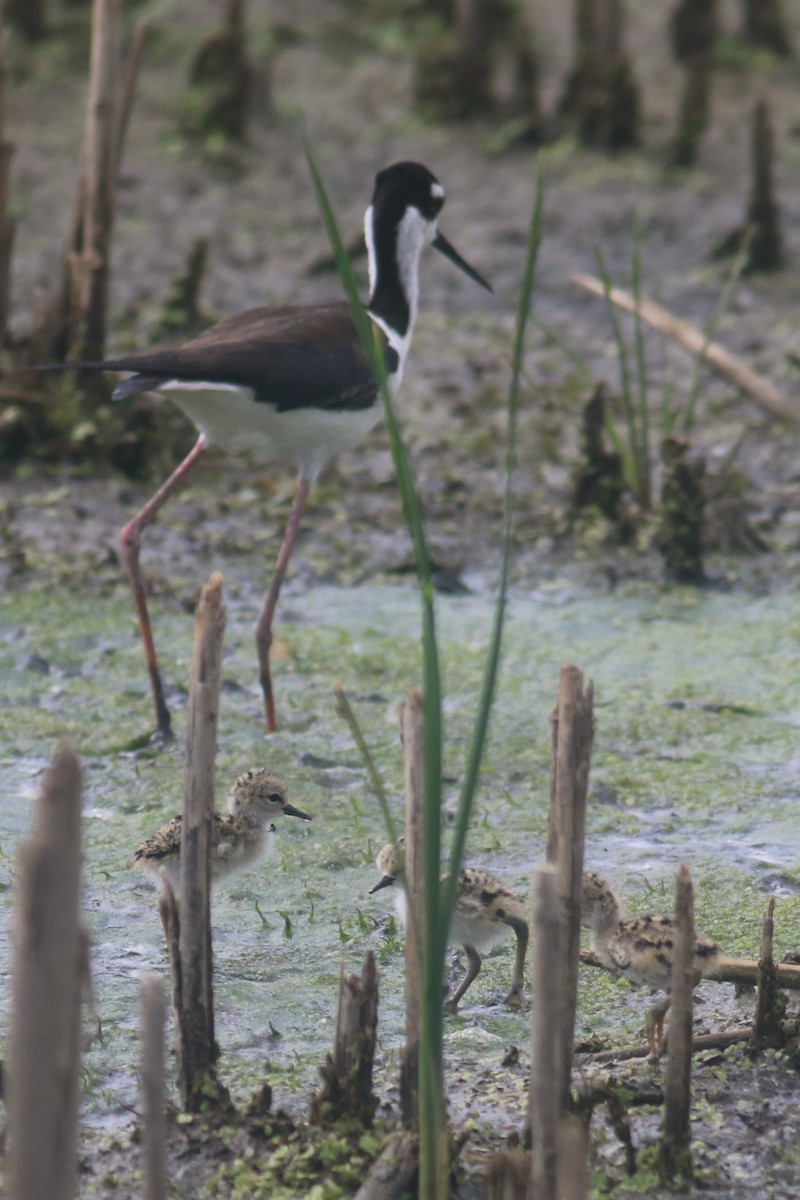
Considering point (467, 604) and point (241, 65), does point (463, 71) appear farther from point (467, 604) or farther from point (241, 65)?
point (467, 604)

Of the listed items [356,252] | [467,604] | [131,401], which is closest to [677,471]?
[467,604]

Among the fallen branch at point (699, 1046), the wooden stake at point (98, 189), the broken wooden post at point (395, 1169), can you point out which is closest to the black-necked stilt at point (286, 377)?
the wooden stake at point (98, 189)

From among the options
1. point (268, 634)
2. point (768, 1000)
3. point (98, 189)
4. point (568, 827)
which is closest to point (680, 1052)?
point (568, 827)

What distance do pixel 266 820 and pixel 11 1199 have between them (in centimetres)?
205

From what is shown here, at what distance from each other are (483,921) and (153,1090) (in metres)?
1.34

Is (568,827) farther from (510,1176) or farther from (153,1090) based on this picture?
(153,1090)

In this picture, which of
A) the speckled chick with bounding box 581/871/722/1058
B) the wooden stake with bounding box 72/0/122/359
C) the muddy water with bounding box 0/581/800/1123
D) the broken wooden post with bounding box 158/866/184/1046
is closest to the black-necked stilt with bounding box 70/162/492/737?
the muddy water with bounding box 0/581/800/1123

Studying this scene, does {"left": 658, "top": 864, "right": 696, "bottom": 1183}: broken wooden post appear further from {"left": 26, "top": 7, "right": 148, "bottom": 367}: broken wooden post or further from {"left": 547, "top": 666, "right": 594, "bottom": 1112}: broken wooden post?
{"left": 26, "top": 7, "right": 148, "bottom": 367}: broken wooden post

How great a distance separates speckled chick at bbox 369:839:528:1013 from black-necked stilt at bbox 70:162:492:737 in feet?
5.48

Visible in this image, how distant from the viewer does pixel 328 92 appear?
10.3 metres

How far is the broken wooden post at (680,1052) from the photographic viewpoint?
105 inches

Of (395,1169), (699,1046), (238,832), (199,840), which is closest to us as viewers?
(395,1169)

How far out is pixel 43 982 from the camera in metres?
1.99

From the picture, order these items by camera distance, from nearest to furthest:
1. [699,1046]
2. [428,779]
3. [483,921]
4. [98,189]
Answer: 1. [428,779]
2. [699,1046]
3. [483,921]
4. [98,189]
